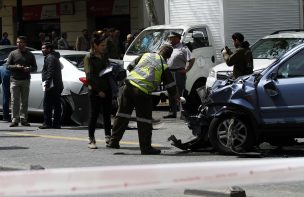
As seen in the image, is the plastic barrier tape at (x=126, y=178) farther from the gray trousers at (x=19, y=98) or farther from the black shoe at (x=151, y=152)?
the gray trousers at (x=19, y=98)

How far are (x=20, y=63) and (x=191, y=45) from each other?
4738mm

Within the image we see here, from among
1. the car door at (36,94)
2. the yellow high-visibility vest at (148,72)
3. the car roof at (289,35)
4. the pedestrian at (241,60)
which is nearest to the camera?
the yellow high-visibility vest at (148,72)

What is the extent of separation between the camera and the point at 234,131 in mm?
9570

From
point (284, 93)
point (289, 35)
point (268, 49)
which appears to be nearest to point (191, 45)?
point (268, 49)

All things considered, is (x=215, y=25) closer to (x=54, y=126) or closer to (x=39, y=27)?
(x=54, y=126)

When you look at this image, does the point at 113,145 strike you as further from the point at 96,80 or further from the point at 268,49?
the point at 268,49

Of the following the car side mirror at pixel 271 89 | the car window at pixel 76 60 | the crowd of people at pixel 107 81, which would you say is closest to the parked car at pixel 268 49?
the crowd of people at pixel 107 81

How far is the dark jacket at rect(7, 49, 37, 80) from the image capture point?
13.6 m

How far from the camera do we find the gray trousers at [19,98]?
13.7 m

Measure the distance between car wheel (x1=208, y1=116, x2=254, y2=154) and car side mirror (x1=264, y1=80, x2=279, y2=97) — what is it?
1.82ft

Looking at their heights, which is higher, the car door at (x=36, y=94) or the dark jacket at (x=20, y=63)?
the dark jacket at (x=20, y=63)

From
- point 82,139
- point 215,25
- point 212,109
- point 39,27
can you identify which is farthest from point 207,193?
point 39,27

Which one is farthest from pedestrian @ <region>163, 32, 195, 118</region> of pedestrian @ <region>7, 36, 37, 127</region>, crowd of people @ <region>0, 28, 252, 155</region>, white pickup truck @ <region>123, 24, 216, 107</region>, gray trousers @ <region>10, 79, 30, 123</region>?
gray trousers @ <region>10, 79, 30, 123</region>

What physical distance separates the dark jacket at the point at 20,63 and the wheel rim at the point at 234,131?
5428mm
